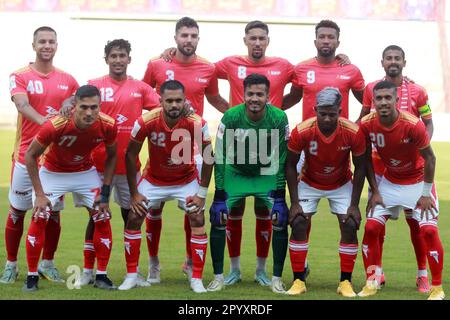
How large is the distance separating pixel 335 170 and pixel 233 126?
3.12 ft

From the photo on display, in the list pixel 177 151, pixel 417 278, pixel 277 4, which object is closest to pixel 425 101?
pixel 417 278

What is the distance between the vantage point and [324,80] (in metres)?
9.41

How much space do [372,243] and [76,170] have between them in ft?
8.57

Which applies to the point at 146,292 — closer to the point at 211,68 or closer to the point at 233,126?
the point at 233,126

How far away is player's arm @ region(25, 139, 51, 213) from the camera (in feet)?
27.0

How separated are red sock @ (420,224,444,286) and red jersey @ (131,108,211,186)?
1980 mm

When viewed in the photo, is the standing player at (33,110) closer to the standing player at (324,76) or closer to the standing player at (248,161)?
the standing player at (248,161)

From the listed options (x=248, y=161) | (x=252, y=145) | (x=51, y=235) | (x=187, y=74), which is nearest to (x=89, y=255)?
(x=51, y=235)

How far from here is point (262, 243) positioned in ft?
30.2

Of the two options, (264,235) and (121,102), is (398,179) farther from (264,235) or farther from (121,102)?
(121,102)

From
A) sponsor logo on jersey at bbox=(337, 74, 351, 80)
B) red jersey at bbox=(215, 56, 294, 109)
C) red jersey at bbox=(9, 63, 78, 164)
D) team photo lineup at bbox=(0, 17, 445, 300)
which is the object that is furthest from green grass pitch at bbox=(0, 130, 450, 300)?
sponsor logo on jersey at bbox=(337, 74, 351, 80)

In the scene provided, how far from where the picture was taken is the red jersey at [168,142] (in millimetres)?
8461

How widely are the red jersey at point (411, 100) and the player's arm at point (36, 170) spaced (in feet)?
9.73

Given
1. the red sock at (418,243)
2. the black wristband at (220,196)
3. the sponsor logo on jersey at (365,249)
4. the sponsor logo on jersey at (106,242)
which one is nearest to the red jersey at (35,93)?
the sponsor logo on jersey at (106,242)
